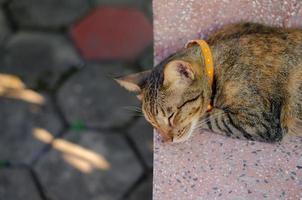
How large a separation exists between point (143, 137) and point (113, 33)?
2.17 ft

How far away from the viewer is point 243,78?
6.13 ft

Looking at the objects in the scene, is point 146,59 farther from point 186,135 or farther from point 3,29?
point 186,135

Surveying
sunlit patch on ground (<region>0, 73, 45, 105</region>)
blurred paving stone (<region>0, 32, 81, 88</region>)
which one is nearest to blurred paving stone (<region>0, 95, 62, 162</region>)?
sunlit patch on ground (<region>0, 73, 45, 105</region>)

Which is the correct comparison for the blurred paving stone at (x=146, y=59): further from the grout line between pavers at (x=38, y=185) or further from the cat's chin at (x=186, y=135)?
the cat's chin at (x=186, y=135)

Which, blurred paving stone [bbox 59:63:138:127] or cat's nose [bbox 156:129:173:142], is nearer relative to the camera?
cat's nose [bbox 156:129:173:142]

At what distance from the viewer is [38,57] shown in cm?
302

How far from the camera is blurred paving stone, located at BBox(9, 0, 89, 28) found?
310cm

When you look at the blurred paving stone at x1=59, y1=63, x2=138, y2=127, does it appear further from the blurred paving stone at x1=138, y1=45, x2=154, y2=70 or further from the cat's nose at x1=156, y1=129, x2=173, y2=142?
the cat's nose at x1=156, y1=129, x2=173, y2=142

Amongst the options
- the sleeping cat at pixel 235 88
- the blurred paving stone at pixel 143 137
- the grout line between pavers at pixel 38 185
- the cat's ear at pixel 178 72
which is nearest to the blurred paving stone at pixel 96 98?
the blurred paving stone at pixel 143 137

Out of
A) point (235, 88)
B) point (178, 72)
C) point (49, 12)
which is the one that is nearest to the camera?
point (178, 72)

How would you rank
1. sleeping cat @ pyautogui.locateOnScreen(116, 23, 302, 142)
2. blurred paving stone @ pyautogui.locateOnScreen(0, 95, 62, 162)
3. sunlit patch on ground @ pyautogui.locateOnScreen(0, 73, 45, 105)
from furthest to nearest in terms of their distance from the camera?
sunlit patch on ground @ pyautogui.locateOnScreen(0, 73, 45, 105) → blurred paving stone @ pyautogui.locateOnScreen(0, 95, 62, 162) → sleeping cat @ pyautogui.locateOnScreen(116, 23, 302, 142)

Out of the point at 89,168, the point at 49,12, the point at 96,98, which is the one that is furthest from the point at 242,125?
the point at 49,12

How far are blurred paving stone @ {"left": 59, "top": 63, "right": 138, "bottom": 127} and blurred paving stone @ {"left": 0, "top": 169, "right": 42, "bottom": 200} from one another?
1.22 feet

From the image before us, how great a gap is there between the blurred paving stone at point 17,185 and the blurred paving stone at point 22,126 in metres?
0.07
